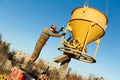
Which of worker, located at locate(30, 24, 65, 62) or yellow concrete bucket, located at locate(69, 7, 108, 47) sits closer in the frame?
yellow concrete bucket, located at locate(69, 7, 108, 47)

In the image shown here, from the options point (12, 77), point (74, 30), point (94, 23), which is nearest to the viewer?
point (12, 77)

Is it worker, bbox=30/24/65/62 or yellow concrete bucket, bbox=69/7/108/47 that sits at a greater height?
yellow concrete bucket, bbox=69/7/108/47

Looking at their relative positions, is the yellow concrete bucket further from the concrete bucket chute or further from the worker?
the worker

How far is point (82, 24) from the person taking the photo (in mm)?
11977

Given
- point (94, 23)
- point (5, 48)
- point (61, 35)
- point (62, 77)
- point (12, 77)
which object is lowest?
point (12, 77)

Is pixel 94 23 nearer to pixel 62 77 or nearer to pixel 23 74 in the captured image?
pixel 62 77

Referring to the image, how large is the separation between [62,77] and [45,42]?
202 centimetres

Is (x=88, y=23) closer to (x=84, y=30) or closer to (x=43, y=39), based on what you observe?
(x=84, y=30)


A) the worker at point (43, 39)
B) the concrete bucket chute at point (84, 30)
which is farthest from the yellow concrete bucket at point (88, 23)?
the worker at point (43, 39)

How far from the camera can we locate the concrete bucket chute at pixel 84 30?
1186 centimetres

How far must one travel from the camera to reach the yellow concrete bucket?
1187cm

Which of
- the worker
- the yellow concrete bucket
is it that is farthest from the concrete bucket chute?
the worker

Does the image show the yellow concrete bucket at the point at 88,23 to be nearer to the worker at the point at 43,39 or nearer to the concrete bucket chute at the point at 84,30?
the concrete bucket chute at the point at 84,30

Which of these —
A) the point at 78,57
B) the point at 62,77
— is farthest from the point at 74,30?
the point at 62,77
